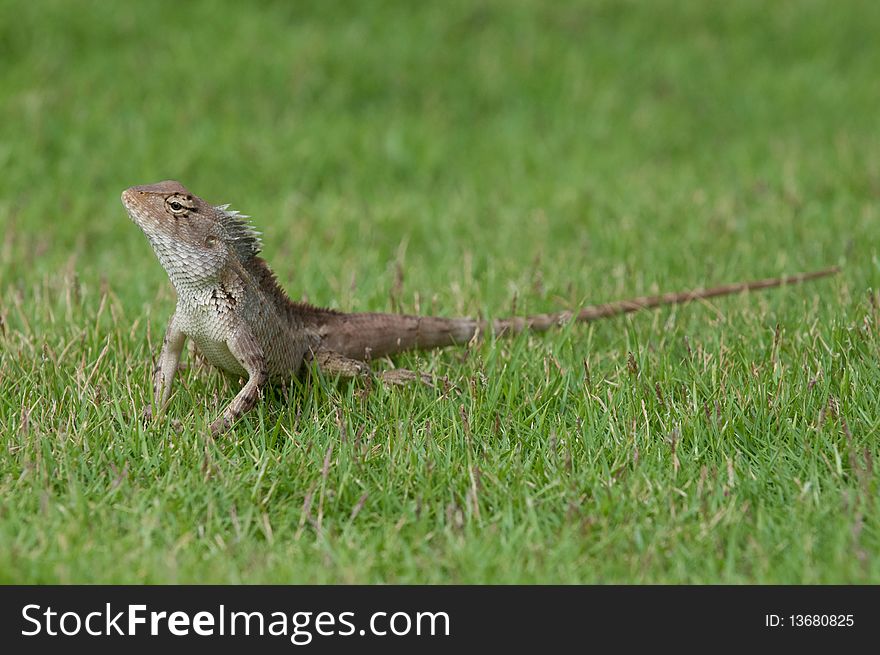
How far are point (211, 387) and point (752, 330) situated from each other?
2691 mm

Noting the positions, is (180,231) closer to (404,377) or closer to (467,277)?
(404,377)

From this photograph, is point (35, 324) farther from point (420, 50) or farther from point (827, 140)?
point (827, 140)

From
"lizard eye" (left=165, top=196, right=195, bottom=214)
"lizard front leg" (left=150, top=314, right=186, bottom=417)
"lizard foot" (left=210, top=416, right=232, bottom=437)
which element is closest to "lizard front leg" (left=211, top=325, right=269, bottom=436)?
"lizard foot" (left=210, top=416, right=232, bottom=437)

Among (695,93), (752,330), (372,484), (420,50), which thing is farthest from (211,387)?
(695,93)

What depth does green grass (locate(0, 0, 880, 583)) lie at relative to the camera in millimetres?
4020

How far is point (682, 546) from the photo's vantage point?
3.91 metres

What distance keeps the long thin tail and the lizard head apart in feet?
2.41

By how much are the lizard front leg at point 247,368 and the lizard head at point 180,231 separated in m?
0.28

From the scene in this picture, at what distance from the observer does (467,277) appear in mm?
6875

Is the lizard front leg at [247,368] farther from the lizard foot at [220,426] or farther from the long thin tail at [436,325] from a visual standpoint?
the long thin tail at [436,325]

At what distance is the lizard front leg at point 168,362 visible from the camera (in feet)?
16.2

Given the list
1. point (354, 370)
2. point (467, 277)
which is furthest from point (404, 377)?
point (467, 277)

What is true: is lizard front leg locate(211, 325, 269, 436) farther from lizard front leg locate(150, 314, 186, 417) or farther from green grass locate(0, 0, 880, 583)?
lizard front leg locate(150, 314, 186, 417)

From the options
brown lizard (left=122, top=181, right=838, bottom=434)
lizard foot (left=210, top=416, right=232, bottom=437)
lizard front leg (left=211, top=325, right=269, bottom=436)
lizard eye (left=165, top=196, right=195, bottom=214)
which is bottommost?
lizard foot (left=210, top=416, right=232, bottom=437)
